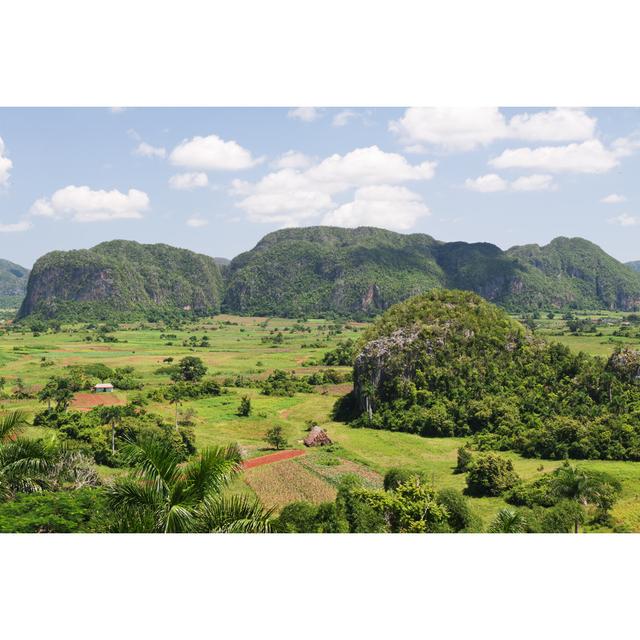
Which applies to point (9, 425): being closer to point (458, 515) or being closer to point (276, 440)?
point (458, 515)

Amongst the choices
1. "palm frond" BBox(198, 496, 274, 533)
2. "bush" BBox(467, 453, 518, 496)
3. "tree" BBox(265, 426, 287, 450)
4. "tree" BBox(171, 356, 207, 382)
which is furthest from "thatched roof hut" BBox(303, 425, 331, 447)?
"palm frond" BBox(198, 496, 274, 533)

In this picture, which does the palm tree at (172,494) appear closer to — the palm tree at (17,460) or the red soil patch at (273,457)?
the palm tree at (17,460)

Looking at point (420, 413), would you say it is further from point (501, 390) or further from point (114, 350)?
point (114, 350)

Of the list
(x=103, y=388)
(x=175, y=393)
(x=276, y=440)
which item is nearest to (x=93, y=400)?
(x=103, y=388)

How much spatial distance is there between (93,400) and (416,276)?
98.0 m

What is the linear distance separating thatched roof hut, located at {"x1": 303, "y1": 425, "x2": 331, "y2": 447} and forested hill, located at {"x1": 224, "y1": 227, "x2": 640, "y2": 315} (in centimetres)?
8574

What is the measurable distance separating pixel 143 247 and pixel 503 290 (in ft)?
291

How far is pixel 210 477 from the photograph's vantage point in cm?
539

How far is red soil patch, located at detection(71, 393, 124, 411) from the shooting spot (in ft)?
99.3

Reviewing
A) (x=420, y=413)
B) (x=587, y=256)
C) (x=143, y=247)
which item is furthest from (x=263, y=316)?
(x=420, y=413)

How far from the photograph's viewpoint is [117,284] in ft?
357

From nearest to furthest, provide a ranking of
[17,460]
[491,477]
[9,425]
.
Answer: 1. [17,460]
2. [9,425]
3. [491,477]

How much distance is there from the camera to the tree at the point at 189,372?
38.7 meters

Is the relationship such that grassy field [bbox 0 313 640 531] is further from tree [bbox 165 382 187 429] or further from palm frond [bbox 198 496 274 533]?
palm frond [bbox 198 496 274 533]
